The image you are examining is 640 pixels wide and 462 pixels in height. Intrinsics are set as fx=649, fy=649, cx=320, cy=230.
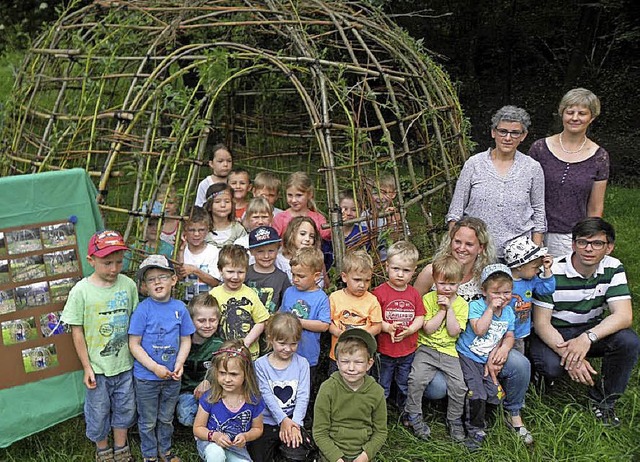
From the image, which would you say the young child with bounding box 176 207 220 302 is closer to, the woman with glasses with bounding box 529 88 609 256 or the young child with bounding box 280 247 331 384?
the young child with bounding box 280 247 331 384

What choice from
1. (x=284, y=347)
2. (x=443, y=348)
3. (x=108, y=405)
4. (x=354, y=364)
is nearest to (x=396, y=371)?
(x=443, y=348)

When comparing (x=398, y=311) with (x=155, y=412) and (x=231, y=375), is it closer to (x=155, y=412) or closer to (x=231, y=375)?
(x=231, y=375)

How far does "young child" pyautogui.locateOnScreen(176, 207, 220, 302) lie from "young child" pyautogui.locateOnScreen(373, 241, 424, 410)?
0.99 m

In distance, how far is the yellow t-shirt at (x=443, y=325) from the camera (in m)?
3.73

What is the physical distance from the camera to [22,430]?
10.9ft

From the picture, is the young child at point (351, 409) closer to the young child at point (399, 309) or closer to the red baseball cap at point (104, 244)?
the young child at point (399, 309)

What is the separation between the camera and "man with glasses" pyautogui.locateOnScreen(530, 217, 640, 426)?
388 cm

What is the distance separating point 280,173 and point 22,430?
13.0 feet

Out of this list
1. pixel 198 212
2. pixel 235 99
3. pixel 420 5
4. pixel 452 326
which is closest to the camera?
pixel 452 326

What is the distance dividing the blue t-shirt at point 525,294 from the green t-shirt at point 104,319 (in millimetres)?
2225

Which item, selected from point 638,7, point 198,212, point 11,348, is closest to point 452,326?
point 198,212

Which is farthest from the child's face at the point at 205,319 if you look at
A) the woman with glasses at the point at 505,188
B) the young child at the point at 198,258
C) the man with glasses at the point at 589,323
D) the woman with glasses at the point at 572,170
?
the woman with glasses at the point at 572,170

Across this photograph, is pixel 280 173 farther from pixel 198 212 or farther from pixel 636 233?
pixel 636 233

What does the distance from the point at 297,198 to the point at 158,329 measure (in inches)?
59.1
